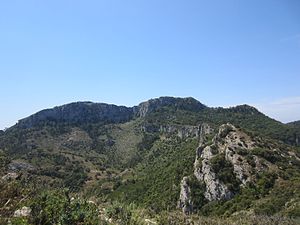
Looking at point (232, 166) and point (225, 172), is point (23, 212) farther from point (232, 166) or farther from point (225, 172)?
point (232, 166)

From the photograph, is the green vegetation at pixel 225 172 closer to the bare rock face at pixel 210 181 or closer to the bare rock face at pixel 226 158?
the bare rock face at pixel 226 158

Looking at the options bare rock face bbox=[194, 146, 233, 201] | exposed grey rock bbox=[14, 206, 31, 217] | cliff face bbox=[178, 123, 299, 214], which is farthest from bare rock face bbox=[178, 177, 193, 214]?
exposed grey rock bbox=[14, 206, 31, 217]

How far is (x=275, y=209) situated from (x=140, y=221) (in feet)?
129

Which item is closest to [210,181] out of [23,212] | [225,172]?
[225,172]

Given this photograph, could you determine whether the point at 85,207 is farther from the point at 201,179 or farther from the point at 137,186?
the point at 137,186

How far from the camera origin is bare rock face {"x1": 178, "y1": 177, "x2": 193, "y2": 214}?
95881 millimetres

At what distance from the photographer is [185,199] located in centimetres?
9800

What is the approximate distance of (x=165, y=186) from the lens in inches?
4828

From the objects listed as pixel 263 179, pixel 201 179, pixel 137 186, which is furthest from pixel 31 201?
pixel 137 186

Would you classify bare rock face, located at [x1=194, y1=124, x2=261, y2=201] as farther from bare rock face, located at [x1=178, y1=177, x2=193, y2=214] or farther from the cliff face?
bare rock face, located at [x1=178, y1=177, x2=193, y2=214]

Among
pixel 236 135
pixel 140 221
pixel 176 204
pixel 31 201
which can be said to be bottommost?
pixel 176 204

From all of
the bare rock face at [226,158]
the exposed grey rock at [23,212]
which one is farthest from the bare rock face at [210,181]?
the exposed grey rock at [23,212]

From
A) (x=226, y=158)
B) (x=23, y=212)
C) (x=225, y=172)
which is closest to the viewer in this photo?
(x=23, y=212)

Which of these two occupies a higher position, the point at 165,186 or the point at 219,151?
the point at 219,151
